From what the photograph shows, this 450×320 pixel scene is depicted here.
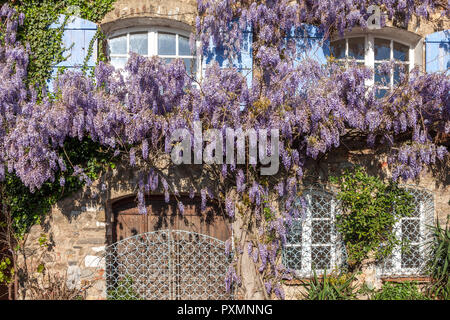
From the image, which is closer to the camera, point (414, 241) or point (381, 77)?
point (414, 241)

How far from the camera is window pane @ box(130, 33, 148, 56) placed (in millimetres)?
6035

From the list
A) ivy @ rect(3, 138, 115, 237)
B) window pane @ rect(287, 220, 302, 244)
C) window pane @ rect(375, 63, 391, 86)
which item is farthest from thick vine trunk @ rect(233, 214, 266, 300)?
window pane @ rect(375, 63, 391, 86)

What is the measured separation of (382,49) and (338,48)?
67 cm

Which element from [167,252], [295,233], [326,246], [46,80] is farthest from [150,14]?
[326,246]

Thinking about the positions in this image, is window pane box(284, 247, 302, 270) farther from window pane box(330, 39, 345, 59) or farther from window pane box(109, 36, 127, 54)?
window pane box(109, 36, 127, 54)

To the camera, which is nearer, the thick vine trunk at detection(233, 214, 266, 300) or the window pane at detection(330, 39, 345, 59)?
the thick vine trunk at detection(233, 214, 266, 300)

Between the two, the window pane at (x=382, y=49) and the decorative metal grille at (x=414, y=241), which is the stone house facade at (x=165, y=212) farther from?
the window pane at (x=382, y=49)

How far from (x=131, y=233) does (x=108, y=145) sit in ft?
4.06

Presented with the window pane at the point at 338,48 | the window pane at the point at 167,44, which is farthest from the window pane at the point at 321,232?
the window pane at the point at 167,44

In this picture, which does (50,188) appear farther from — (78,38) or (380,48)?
(380,48)

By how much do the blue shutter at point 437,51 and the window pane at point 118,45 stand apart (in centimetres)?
415

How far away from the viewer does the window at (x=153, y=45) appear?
19.6 ft

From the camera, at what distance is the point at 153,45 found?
6023mm

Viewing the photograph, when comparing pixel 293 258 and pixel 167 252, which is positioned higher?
pixel 167 252
